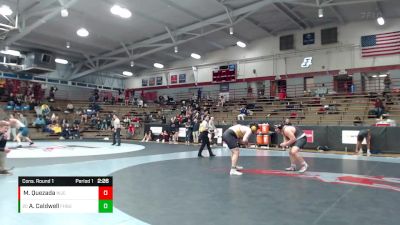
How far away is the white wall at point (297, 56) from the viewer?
2339cm

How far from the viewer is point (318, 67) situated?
25516 millimetres

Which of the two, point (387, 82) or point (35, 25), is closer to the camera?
point (35, 25)

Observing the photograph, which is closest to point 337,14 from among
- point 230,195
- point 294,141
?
point 294,141

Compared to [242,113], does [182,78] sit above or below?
above

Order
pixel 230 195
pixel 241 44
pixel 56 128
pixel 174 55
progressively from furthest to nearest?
pixel 174 55 → pixel 241 44 → pixel 56 128 → pixel 230 195

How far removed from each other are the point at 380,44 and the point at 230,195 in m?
22.5

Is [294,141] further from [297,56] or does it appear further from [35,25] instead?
[297,56]

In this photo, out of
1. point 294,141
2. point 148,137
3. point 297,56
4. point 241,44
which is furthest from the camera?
point 241,44

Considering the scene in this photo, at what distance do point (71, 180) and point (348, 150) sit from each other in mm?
14557

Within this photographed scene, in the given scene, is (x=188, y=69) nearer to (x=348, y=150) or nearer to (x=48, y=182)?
(x=348, y=150)

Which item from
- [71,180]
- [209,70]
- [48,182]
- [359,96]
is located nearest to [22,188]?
[48,182]
